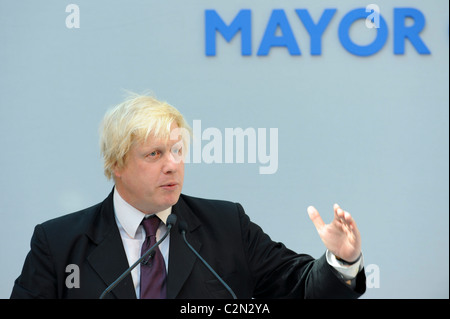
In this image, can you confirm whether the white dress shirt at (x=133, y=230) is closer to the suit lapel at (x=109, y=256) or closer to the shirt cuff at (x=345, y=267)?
the suit lapel at (x=109, y=256)

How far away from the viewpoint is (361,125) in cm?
353

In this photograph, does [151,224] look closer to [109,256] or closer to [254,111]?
[109,256]

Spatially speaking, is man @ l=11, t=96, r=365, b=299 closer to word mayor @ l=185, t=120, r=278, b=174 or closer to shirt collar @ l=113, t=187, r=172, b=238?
shirt collar @ l=113, t=187, r=172, b=238

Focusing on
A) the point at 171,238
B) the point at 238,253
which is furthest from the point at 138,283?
the point at 238,253

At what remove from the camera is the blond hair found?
2084 millimetres

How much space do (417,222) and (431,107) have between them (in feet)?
2.20

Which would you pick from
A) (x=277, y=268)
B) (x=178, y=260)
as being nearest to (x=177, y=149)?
(x=178, y=260)

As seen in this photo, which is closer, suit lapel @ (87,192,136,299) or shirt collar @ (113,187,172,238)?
suit lapel @ (87,192,136,299)

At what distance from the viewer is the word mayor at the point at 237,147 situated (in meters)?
3.43

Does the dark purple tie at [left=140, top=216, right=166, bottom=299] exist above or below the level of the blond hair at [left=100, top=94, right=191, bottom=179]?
below

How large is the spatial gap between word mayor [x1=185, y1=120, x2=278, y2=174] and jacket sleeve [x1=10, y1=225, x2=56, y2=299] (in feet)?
4.65

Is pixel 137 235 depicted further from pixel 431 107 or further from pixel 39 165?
pixel 431 107
